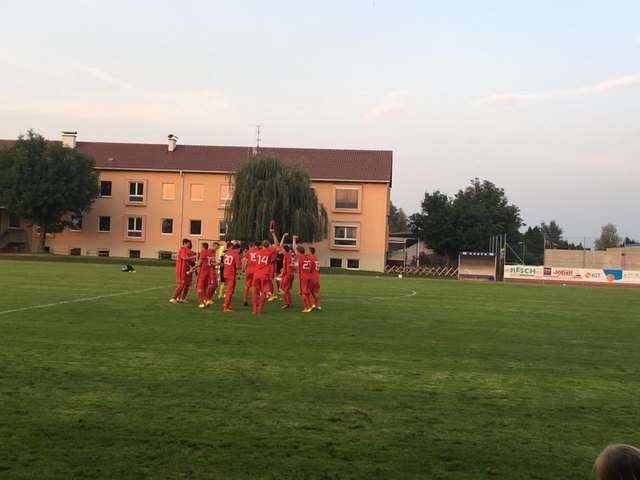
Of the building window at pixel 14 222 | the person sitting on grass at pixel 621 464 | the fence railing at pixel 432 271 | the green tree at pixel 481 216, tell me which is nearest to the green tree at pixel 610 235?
the green tree at pixel 481 216

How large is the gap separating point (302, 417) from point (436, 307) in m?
15.2

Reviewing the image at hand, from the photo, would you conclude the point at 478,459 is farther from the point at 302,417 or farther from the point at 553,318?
the point at 553,318

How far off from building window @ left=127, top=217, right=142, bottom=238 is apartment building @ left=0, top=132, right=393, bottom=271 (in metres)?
0.06

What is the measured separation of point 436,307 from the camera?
2147cm

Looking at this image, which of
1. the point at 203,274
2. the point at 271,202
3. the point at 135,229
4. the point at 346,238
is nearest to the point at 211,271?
the point at 203,274

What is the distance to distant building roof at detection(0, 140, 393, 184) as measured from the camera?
214 feet

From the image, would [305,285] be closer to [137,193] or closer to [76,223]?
[137,193]

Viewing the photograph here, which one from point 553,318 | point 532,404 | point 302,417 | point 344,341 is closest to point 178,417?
point 302,417

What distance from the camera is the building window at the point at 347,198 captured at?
64.6 metres

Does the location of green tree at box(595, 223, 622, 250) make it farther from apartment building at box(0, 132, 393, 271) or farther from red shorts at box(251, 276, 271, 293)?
red shorts at box(251, 276, 271, 293)

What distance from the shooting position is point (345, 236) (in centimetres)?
6475

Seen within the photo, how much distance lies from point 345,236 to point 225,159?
1442 centimetres

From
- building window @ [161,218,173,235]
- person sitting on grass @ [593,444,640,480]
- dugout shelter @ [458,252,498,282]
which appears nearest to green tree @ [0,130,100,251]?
building window @ [161,218,173,235]

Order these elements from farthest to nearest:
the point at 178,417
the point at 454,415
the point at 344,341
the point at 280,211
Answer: the point at 280,211 < the point at 344,341 < the point at 454,415 < the point at 178,417
